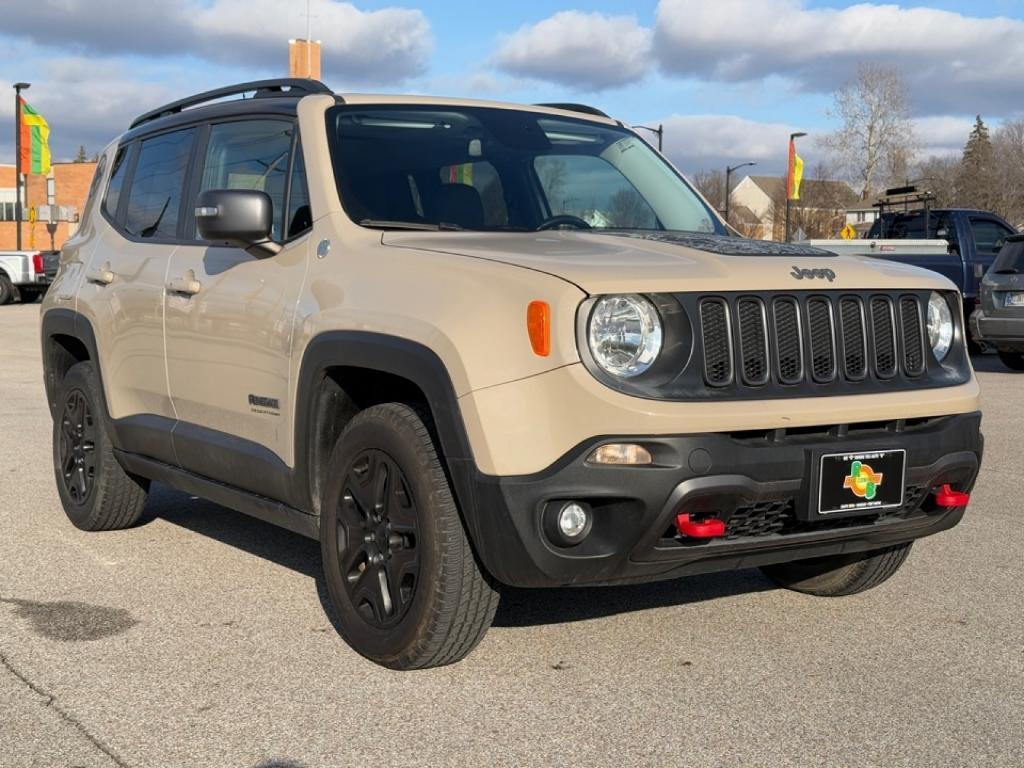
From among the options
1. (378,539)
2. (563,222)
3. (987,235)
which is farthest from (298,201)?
(987,235)

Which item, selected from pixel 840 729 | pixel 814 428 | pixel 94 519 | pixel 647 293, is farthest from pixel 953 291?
pixel 94 519

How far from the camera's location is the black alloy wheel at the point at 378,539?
4191 mm

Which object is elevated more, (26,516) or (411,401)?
(411,401)

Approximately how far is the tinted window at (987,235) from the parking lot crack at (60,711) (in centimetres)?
1650

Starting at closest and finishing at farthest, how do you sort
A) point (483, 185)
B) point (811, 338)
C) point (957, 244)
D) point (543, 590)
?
point (811, 338)
point (483, 185)
point (543, 590)
point (957, 244)

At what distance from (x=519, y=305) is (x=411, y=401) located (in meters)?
0.75

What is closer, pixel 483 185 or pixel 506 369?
pixel 506 369

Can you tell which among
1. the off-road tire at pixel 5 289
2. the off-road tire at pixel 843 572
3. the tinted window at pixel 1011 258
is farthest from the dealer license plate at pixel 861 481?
the off-road tire at pixel 5 289

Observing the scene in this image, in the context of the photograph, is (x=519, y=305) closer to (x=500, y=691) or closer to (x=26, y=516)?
(x=500, y=691)

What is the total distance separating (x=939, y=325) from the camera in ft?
14.8

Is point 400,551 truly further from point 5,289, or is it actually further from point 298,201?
point 5,289

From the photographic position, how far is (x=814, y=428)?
400 cm

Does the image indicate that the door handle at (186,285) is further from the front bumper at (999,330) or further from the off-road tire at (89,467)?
the front bumper at (999,330)

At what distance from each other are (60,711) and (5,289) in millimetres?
28665
